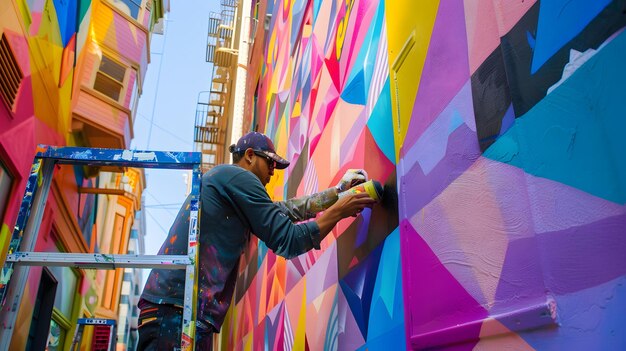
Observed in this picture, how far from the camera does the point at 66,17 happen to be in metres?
7.06

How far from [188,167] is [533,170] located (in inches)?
67.2

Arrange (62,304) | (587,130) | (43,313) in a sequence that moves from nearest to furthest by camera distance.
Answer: (587,130) < (43,313) < (62,304)

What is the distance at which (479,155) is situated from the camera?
144 cm

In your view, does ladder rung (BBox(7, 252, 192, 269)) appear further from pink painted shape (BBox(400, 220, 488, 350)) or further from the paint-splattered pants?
pink painted shape (BBox(400, 220, 488, 350))

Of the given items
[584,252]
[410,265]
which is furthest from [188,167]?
[584,252]

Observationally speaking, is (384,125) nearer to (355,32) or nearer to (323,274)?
(355,32)

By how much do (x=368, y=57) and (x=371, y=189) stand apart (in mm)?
823

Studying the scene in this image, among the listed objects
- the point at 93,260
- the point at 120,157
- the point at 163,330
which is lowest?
the point at 163,330

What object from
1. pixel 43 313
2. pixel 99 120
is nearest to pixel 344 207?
pixel 43 313

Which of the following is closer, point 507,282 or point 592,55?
point 592,55

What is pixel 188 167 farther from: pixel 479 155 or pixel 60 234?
pixel 60 234

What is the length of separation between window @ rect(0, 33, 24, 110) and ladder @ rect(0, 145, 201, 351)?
2.54 meters

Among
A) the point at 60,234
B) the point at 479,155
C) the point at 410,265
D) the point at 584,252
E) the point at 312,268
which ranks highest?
the point at 60,234

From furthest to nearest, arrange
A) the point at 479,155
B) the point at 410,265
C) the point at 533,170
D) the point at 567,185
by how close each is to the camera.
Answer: the point at 410,265
the point at 479,155
the point at 533,170
the point at 567,185
